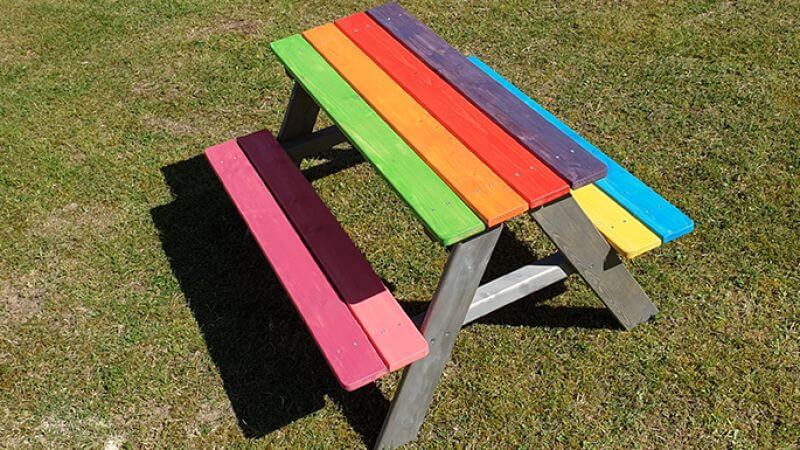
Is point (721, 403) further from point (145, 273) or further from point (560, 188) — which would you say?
point (145, 273)

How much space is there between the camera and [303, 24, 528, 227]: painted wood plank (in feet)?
9.07

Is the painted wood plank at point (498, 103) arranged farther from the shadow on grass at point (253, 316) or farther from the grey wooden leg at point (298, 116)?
the shadow on grass at point (253, 316)

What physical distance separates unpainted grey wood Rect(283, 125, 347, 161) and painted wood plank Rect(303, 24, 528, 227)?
606 millimetres

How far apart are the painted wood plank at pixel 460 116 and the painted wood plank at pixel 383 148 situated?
0.65 ft

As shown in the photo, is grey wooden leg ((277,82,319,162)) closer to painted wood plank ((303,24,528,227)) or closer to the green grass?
painted wood plank ((303,24,528,227))

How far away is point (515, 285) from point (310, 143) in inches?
54.6

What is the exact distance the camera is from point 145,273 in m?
4.04

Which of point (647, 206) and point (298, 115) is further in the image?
point (298, 115)

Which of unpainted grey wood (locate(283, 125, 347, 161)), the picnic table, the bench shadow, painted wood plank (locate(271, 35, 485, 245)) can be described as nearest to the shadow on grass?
the bench shadow

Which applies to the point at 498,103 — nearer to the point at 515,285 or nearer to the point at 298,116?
the point at 515,285

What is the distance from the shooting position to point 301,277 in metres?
3.21

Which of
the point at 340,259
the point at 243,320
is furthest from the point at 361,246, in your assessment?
the point at 340,259

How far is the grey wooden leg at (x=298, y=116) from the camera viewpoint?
3.96 metres

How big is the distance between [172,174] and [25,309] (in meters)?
1.12
